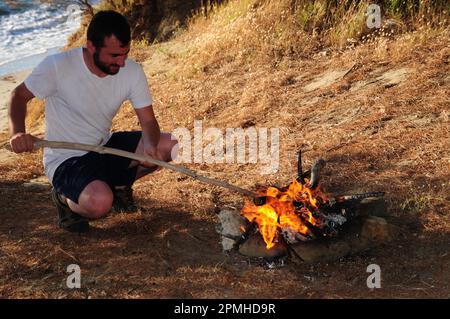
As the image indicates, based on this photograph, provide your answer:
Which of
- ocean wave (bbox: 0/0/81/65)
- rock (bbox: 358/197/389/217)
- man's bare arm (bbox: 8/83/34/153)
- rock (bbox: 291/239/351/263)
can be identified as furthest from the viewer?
ocean wave (bbox: 0/0/81/65)

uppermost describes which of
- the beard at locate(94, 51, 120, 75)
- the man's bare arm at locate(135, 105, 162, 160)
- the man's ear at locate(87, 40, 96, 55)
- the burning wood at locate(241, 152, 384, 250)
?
the man's ear at locate(87, 40, 96, 55)

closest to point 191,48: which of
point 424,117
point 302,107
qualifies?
point 302,107

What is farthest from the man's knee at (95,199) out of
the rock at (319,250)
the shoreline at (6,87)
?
the shoreline at (6,87)

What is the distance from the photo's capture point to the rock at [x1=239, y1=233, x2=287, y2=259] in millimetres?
4148

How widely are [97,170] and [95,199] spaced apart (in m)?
0.33

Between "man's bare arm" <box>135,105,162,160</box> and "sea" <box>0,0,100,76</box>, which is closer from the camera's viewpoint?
"man's bare arm" <box>135,105,162,160</box>

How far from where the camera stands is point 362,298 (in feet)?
12.0

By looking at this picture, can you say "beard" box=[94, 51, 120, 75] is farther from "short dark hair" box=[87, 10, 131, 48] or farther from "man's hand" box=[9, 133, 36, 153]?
"man's hand" box=[9, 133, 36, 153]

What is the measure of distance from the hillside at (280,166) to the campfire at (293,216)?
215mm

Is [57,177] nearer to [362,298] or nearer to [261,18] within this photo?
[362,298]

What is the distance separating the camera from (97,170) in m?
4.54

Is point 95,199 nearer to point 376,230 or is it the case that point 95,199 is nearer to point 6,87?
point 376,230

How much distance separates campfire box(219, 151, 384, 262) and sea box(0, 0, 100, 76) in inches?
451

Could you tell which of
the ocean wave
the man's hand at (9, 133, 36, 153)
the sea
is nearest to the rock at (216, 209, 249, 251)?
the man's hand at (9, 133, 36, 153)
